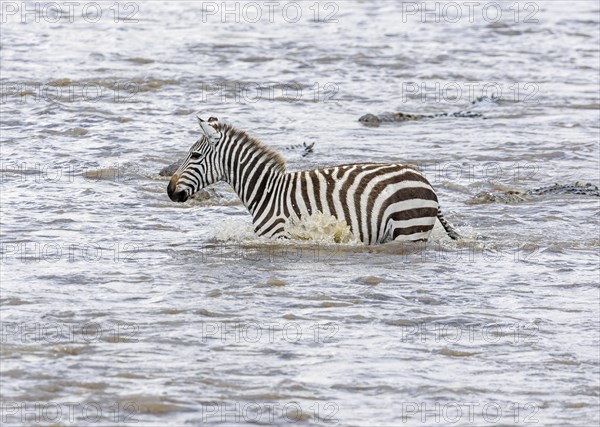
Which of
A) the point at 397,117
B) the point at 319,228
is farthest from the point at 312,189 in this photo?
the point at 397,117

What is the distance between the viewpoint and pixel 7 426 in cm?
793

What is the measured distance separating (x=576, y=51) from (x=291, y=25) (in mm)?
6245

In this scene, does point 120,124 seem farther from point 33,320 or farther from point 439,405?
point 439,405

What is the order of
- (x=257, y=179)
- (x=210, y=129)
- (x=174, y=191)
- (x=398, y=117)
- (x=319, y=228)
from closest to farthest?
(x=319, y=228), (x=257, y=179), (x=210, y=129), (x=174, y=191), (x=398, y=117)

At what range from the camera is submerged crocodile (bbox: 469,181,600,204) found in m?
14.6

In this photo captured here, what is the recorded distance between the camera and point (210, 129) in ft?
40.9

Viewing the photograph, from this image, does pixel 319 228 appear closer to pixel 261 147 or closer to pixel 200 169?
pixel 261 147

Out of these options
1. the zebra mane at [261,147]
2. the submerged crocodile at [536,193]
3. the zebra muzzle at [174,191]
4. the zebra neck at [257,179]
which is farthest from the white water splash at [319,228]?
the submerged crocodile at [536,193]

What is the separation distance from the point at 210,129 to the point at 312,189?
1.19m

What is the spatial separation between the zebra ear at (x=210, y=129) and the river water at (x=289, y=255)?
860mm

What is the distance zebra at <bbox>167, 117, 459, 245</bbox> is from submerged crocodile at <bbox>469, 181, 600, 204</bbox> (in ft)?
7.16

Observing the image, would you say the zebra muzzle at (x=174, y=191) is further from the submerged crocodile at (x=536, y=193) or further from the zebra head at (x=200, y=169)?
the submerged crocodile at (x=536, y=193)

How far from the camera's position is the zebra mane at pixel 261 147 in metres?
12.4

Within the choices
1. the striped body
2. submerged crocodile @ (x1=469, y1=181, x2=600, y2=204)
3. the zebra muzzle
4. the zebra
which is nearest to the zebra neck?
the zebra
